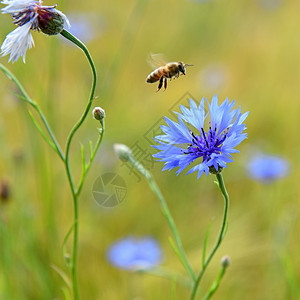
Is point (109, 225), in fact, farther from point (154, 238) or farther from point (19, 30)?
point (19, 30)

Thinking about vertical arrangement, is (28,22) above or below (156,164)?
below

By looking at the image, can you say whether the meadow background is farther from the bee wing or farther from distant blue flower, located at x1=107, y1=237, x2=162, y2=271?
the bee wing

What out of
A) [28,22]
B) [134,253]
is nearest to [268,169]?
[134,253]

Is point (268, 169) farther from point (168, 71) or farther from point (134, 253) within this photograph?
point (168, 71)

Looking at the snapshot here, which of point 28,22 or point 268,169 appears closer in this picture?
point 28,22

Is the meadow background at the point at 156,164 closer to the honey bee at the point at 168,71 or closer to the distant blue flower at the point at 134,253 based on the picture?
the distant blue flower at the point at 134,253

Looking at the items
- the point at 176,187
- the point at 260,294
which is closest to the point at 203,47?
the point at 176,187

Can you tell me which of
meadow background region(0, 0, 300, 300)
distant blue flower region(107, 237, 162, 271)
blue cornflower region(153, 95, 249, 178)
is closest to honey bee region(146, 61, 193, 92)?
blue cornflower region(153, 95, 249, 178)

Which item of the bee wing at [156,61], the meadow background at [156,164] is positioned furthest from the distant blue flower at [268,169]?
the bee wing at [156,61]
